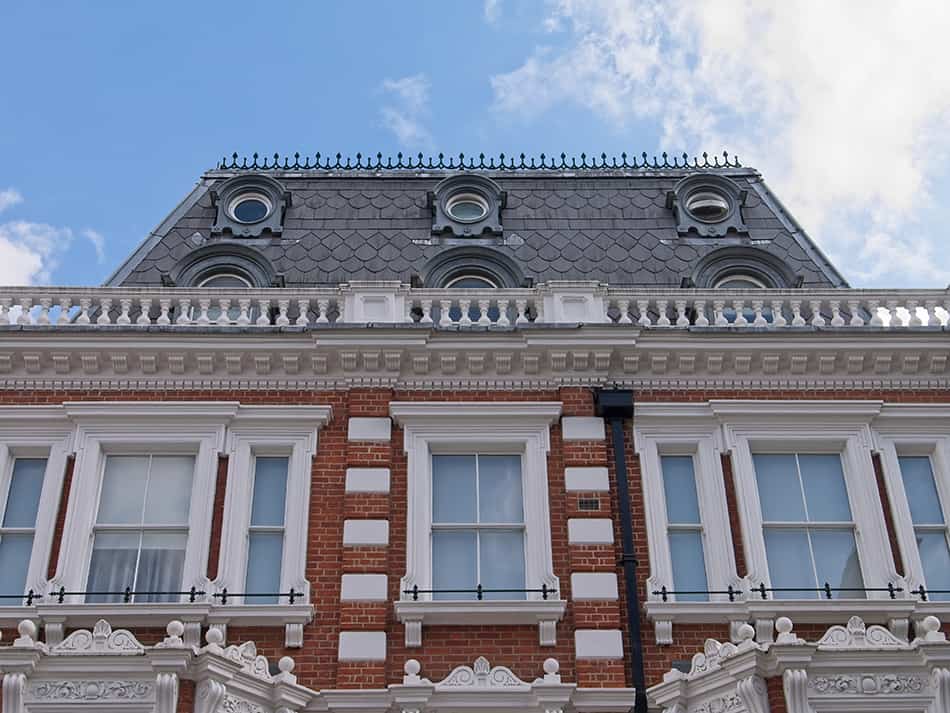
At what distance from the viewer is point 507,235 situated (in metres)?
21.2

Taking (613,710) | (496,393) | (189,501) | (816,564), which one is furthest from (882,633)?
(189,501)

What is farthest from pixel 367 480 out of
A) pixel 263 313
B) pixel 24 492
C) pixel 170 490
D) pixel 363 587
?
pixel 24 492

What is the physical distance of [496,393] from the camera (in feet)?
55.6

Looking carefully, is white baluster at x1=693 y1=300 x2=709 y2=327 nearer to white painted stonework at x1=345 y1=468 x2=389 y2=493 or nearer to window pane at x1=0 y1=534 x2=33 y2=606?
white painted stonework at x1=345 y1=468 x2=389 y2=493

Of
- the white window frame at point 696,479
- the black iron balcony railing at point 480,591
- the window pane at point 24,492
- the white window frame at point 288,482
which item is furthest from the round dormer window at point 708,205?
the window pane at point 24,492

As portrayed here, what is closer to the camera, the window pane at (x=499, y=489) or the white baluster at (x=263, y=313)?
the window pane at (x=499, y=489)

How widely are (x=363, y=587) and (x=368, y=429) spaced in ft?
7.52

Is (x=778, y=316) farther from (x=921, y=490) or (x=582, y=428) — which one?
(x=582, y=428)

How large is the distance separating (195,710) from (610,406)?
21.7 ft

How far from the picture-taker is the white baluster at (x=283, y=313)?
1733 centimetres

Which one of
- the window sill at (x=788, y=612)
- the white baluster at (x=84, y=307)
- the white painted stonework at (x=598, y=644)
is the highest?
the white baluster at (x=84, y=307)

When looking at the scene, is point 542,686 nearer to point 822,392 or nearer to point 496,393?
point 496,393

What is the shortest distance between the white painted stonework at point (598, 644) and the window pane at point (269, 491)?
13.5 feet

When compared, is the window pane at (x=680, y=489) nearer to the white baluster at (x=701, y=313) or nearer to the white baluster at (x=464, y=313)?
the white baluster at (x=701, y=313)
